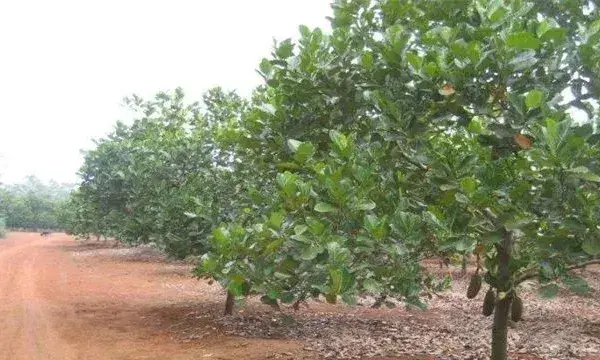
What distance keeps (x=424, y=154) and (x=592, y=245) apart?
1.53 m

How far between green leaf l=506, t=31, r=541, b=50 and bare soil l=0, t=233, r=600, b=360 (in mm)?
2705

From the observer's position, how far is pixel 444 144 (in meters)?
5.89

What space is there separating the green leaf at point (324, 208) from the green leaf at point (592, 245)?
1866 mm

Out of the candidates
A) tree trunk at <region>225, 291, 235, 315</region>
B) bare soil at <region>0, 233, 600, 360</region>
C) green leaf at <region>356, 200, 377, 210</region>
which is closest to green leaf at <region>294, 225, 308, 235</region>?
green leaf at <region>356, 200, 377, 210</region>

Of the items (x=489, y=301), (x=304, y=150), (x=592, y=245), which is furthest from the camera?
(x=489, y=301)

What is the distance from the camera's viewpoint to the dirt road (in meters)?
8.74

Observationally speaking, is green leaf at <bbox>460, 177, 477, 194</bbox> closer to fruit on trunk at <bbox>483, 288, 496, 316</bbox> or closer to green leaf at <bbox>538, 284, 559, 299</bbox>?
green leaf at <bbox>538, 284, 559, 299</bbox>

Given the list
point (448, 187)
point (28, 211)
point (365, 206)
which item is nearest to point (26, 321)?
point (365, 206)

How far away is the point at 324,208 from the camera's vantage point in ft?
14.4

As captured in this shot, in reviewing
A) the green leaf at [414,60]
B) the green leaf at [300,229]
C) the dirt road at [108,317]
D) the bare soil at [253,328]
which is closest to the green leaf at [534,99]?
the green leaf at [414,60]

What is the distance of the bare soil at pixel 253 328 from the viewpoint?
8.66 m

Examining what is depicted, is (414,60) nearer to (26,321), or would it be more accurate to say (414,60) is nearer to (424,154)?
(424,154)

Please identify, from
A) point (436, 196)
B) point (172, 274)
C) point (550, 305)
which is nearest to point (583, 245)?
point (436, 196)

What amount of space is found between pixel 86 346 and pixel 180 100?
22.1 m
